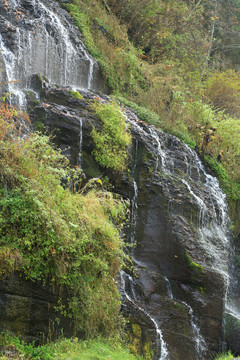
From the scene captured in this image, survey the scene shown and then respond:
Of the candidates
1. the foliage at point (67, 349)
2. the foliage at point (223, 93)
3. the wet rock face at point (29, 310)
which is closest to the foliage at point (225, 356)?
the foliage at point (67, 349)

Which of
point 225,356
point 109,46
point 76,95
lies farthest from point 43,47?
point 225,356

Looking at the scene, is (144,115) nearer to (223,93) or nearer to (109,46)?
(109,46)

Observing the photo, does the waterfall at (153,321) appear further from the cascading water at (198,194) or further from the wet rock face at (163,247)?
the cascading water at (198,194)

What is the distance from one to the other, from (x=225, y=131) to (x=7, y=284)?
409 inches

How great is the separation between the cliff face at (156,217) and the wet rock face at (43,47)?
34 millimetres

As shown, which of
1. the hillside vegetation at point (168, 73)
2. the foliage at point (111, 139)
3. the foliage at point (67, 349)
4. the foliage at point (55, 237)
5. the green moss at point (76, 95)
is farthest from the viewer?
the hillside vegetation at point (168, 73)

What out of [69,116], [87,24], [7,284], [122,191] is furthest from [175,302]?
[87,24]

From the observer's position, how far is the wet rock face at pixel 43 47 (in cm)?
899

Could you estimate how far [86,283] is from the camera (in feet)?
16.0

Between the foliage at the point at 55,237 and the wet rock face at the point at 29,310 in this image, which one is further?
the foliage at the point at 55,237

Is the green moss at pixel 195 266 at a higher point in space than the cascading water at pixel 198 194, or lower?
lower

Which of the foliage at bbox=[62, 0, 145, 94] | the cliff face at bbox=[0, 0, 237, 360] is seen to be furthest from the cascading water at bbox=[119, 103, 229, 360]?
the foliage at bbox=[62, 0, 145, 94]

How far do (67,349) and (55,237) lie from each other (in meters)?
1.45

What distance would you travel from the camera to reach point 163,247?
298 inches
